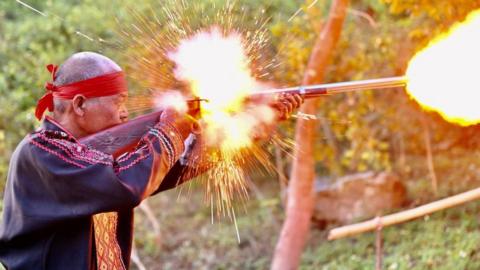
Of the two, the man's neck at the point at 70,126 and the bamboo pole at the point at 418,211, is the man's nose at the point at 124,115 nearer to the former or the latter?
the man's neck at the point at 70,126

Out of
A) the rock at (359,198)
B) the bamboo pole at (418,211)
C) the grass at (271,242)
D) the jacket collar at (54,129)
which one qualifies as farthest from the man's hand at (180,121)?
the rock at (359,198)

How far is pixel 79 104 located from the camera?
3.07 metres

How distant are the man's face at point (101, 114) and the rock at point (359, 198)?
6.91 meters

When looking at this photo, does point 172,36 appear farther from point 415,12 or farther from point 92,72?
point 415,12

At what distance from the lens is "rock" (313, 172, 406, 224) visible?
9609 mm

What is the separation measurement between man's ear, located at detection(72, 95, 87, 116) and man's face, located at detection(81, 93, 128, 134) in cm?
1

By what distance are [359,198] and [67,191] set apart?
733 cm

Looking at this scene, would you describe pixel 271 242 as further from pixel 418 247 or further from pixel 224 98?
pixel 224 98

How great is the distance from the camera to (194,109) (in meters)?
3.27

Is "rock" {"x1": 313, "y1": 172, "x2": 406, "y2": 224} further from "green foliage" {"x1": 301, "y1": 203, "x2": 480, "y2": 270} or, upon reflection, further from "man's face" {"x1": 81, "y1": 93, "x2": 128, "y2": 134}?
"man's face" {"x1": 81, "y1": 93, "x2": 128, "y2": 134}

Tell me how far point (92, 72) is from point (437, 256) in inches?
224

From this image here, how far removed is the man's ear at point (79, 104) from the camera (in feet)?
10.0

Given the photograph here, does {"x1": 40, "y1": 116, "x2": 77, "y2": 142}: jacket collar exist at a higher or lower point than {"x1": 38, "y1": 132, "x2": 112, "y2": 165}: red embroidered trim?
higher

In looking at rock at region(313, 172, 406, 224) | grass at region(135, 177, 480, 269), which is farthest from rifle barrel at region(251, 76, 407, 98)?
rock at region(313, 172, 406, 224)
